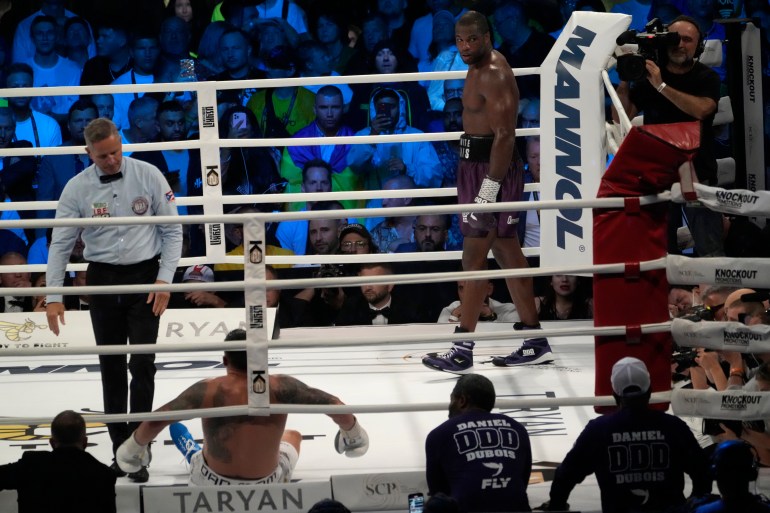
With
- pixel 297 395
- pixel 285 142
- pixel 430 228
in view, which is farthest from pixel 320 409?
pixel 430 228

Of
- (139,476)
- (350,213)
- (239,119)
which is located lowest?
(139,476)

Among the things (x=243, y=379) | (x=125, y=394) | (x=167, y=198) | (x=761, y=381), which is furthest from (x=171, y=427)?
(x=761, y=381)

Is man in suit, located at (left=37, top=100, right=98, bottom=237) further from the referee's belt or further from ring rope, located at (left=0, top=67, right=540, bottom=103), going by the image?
the referee's belt

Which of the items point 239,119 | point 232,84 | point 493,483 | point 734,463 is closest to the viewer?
point 734,463

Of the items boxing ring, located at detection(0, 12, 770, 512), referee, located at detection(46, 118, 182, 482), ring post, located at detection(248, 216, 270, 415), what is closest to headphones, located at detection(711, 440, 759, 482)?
boxing ring, located at detection(0, 12, 770, 512)

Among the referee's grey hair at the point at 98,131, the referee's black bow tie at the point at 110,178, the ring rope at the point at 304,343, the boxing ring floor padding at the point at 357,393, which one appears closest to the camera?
the ring rope at the point at 304,343

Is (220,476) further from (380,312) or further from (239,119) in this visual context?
(239,119)

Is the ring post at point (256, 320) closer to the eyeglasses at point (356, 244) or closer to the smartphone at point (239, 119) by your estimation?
the eyeglasses at point (356, 244)

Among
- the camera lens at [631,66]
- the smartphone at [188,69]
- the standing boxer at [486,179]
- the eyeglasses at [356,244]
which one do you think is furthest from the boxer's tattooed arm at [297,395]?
the smartphone at [188,69]

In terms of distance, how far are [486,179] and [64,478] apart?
2.26 m

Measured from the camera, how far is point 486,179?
4473 millimetres

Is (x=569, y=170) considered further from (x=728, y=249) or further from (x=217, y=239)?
(x=217, y=239)

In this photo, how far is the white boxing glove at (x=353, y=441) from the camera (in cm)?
341

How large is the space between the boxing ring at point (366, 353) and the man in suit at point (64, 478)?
1.15ft
